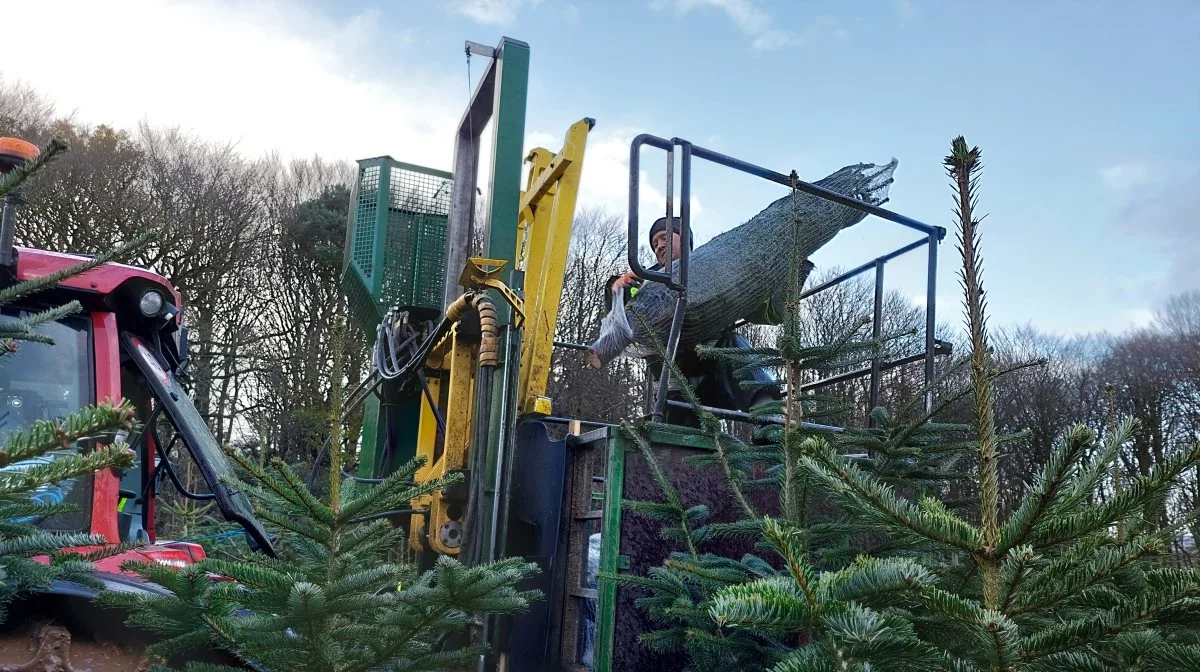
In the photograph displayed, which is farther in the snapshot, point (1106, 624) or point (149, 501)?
point (149, 501)

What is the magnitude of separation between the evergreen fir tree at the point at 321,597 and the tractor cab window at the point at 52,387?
1152mm

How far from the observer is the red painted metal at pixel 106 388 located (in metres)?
2.93

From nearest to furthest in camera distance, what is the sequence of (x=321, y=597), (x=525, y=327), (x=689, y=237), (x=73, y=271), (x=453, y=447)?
(x=321, y=597) < (x=73, y=271) < (x=689, y=237) < (x=453, y=447) < (x=525, y=327)

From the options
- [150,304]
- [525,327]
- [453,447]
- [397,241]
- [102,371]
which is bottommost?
[453,447]

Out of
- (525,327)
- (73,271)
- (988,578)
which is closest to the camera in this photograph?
(988,578)

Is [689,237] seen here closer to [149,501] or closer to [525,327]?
[525,327]

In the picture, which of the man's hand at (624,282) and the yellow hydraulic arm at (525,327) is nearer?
the man's hand at (624,282)

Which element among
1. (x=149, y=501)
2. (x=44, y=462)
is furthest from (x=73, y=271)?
(x=149, y=501)

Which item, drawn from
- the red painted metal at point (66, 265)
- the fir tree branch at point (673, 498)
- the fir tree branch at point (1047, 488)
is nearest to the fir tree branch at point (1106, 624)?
the fir tree branch at point (1047, 488)

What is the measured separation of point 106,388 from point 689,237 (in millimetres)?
2083

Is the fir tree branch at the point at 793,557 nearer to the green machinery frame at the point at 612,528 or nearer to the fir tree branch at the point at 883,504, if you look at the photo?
the fir tree branch at the point at 883,504

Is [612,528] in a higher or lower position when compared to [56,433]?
lower

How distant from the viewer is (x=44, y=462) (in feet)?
6.39

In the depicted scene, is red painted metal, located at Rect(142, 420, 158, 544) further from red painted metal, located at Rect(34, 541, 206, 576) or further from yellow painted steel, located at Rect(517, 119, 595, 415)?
yellow painted steel, located at Rect(517, 119, 595, 415)
